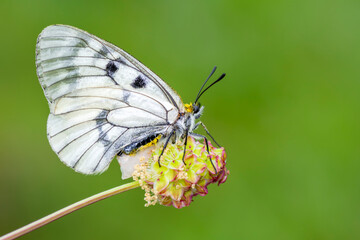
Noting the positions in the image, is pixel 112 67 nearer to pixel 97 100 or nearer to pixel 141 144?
pixel 97 100

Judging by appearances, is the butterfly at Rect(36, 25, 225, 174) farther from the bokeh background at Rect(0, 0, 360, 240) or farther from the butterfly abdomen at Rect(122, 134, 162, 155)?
the bokeh background at Rect(0, 0, 360, 240)

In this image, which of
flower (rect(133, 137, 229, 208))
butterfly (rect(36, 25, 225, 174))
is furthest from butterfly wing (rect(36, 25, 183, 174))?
flower (rect(133, 137, 229, 208))

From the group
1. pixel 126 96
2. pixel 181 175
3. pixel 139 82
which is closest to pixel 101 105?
pixel 126 96

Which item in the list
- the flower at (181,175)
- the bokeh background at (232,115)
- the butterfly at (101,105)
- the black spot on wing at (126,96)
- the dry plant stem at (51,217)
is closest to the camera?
the dry plant stem at (51,217)

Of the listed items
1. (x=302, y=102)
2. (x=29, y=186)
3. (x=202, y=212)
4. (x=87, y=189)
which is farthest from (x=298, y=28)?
(x=29, y=186)

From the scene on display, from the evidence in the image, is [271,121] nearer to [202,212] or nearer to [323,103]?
[323,103]

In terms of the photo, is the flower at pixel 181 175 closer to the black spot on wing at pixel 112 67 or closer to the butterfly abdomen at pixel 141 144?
the butterfly abdomen at pixel 141 144

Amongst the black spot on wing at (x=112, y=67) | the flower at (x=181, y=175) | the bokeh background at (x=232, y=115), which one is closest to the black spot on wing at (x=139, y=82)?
the black spot on wing at (x=112, y=67)
